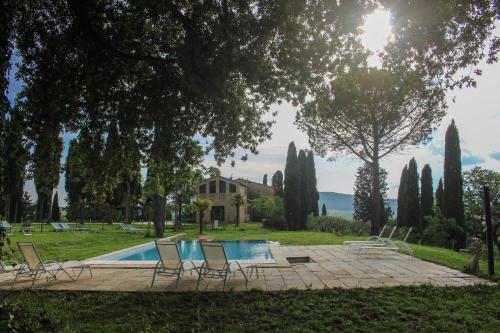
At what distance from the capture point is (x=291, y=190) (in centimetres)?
3238

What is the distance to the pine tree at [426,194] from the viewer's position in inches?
1143

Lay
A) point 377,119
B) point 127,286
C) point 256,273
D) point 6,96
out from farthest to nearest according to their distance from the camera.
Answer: point 377,119
point 256,273
point 127,286
point 6,96

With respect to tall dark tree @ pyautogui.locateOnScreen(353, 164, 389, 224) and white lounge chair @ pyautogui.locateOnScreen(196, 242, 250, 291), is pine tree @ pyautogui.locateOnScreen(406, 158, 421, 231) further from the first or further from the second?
white lounge chair @ pyautogui.locateOnScreen(196, 242, 250, 291)

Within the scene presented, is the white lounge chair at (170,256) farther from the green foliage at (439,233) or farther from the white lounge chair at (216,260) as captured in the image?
the green foliage at (439,233)

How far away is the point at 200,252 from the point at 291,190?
16.9 m

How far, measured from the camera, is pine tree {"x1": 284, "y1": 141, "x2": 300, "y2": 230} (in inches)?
1261

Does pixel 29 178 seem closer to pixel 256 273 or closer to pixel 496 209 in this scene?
pixel 256 273

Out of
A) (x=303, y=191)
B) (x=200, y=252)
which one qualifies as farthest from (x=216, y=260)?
(x=303, y=191)

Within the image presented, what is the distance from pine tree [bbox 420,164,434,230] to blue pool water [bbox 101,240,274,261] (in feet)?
51.6

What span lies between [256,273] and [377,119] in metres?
15.1

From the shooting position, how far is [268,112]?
10.5 metres

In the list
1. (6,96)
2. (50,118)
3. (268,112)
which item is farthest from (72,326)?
(268,112)

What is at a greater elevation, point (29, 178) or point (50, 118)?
point (50, 118)

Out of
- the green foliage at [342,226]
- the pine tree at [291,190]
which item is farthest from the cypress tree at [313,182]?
the green foliage at [342,226]
